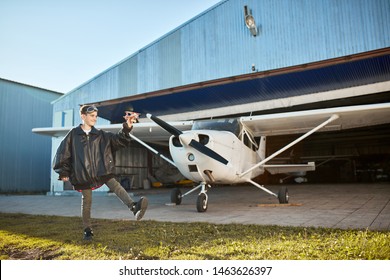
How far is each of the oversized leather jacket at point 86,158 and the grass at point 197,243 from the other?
625mm

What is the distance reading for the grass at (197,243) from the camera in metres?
2.30

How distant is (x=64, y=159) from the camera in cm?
287

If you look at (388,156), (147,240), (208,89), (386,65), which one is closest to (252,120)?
(208,89)

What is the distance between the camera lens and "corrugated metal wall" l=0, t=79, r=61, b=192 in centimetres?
587

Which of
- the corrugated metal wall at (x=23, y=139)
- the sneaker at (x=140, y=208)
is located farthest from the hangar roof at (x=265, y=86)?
the sneaker at (x=140, y=208)

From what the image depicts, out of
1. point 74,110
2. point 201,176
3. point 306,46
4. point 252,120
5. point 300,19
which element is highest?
point 300,19

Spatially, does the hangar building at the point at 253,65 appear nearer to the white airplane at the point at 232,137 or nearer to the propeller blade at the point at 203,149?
the white airplane at the point at 232,137

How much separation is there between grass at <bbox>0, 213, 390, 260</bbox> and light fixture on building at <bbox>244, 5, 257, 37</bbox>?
7389mm

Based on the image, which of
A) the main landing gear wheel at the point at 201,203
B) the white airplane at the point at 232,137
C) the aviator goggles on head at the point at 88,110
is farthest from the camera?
the main landing gear wheel at the point at 201,203

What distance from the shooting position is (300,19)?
28.9 feet

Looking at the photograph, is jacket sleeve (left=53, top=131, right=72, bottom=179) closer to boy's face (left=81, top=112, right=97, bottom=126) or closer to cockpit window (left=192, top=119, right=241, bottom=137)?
boy's face (left=81, top=112, right=97, bottom=126)

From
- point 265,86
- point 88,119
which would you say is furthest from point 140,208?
point 265,86

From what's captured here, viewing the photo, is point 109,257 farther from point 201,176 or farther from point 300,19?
point 300,19
